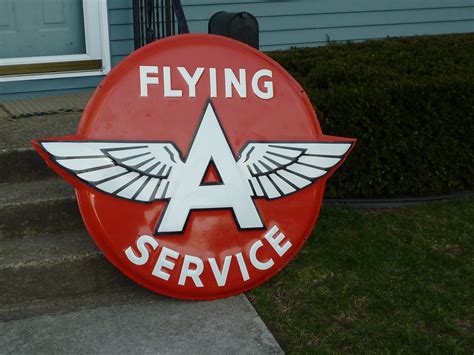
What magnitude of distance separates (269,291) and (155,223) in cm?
71

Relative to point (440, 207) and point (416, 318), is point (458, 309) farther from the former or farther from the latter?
point (440, 207)

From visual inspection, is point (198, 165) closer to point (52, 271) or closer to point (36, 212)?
point (52, 271)

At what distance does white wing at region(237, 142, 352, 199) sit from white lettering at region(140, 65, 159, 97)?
1.74 ft

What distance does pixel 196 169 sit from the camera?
10.3 ft

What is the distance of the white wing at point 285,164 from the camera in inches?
127

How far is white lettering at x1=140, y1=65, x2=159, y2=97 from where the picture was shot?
3120 mm

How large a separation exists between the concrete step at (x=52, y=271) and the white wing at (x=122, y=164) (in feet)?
1.53

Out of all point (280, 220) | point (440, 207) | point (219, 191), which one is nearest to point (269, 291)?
point (280, 220)

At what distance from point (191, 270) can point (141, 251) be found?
0.81 feet

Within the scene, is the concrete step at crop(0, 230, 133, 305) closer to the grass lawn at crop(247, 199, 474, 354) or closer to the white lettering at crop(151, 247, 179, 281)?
the white lettering at crop(151, 247, 179, 281)

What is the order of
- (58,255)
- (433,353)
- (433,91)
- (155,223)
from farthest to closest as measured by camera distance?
(433,91) < (58,255) < (155,223) < (433,353)

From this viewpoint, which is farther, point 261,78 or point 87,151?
point 261,78

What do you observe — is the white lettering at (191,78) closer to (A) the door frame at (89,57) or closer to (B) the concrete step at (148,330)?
(B) the concrete step at (148,330)

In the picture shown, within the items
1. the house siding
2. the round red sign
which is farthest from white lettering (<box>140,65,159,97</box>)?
the house siding
